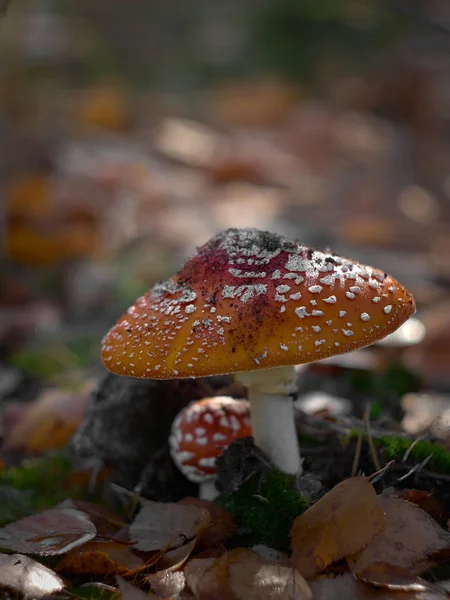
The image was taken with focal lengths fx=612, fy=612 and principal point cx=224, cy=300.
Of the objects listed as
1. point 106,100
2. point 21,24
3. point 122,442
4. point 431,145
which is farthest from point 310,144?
point 122,442

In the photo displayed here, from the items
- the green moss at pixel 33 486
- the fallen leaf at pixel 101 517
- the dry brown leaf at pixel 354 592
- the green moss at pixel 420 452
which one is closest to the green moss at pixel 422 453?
the green moss at pixel 420 452

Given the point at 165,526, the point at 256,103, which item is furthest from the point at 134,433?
the point at 256,103

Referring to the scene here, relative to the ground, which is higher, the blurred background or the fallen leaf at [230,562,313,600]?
the fallen leaf at [230,562,313,600]

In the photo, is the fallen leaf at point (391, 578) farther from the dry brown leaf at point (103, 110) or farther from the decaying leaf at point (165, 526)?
the dry brown leaf at point (103, 110)

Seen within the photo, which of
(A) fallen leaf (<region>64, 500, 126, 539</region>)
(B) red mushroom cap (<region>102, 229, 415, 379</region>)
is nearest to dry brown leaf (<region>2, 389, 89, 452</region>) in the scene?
(A) fallen leaf (<region>64, 500, 126, 539</region>)

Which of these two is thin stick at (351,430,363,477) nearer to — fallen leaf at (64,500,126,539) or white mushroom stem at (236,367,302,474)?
white mushroom stem at (236,367,302,474)

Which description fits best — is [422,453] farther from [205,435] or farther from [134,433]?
[134,433]
